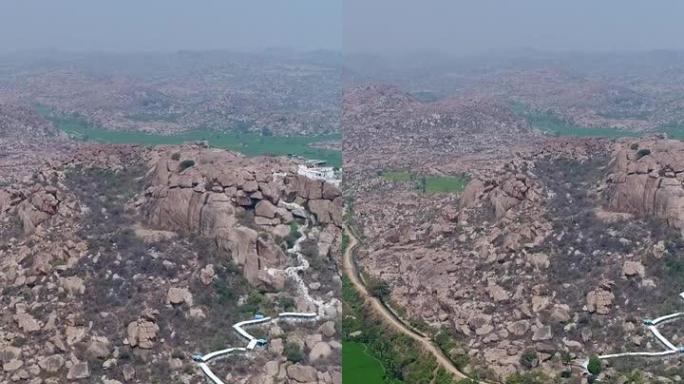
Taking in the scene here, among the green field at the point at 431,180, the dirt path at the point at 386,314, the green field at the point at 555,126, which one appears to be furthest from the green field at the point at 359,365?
the green field at the point at 555,126

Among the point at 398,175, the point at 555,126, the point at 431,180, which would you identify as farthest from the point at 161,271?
the point at 555,126

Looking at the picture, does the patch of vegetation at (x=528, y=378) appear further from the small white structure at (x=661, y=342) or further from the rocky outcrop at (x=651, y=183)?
the rocky outcrop at (x=651, y=183)

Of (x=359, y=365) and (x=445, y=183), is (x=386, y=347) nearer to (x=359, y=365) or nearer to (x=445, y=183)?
(x=359, y=365)

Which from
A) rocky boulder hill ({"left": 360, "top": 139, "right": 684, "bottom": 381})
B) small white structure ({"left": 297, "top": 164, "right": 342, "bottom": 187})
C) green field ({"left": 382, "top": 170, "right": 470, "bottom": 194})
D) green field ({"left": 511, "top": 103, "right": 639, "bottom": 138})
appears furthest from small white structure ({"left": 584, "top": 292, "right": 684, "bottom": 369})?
green field ({"left": 511, "top": 103, "right": 639, "bottom": 138})

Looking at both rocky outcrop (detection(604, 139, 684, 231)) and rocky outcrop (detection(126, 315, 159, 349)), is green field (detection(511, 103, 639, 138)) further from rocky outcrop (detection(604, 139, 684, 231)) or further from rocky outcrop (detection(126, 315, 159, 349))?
rocky outcrop (detection(126, 315, 159, 349))

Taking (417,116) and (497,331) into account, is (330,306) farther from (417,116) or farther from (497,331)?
(417,116)

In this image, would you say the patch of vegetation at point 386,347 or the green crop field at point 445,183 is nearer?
the patch of vegetation at point 386,347
